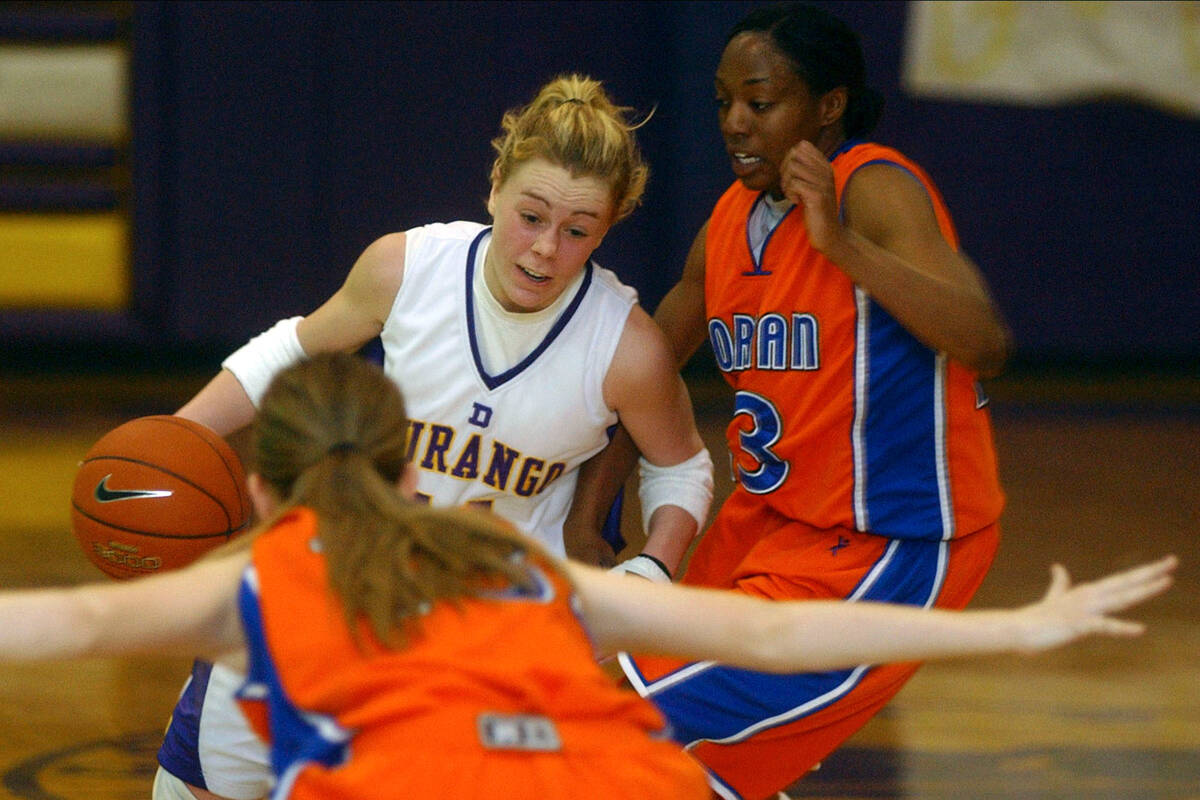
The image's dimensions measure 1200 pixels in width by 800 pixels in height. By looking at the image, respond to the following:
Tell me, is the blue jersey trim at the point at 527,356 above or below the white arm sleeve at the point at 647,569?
above

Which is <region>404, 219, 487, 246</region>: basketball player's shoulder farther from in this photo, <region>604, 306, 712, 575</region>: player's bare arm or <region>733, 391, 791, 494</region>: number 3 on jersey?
<region>733, 391, 791, 494</region>: number 3 on jersey

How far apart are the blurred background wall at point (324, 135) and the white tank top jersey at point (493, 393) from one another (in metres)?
4.47

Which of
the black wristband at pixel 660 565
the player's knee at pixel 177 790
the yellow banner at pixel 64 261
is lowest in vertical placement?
the yellow banner at pixel 64 261

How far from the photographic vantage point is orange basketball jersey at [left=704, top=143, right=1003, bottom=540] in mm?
2650

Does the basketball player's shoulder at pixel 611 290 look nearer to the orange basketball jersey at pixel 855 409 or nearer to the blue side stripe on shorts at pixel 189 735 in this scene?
the orange basketball jersey at pixel 855 409

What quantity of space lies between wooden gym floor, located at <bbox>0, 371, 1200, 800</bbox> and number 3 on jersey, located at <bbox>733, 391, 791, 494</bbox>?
2.74 feet

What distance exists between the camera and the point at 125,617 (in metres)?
1.64

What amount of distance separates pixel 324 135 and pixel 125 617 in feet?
19.7

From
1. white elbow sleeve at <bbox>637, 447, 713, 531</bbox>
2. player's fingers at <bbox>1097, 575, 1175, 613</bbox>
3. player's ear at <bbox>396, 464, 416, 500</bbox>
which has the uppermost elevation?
player's ear at <bbox>396, 464, 416, 500</bbox>

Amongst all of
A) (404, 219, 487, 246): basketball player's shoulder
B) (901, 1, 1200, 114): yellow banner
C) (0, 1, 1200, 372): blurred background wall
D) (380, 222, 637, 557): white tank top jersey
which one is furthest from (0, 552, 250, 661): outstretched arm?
(901, 1, 1200, 114): yellow banner

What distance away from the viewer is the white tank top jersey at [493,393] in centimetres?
286

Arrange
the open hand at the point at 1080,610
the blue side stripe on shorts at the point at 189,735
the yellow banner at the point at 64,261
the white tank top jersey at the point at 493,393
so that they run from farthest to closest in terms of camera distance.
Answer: the yellow banner at the point at 64,261, the white tank top jersey at the point at 493,393, the blue side stripe on shorts at the point at 189,735, the open hand at the point at 1080,610

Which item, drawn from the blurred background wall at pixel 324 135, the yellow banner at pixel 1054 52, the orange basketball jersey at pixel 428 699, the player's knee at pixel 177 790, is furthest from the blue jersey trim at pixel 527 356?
the yellow banner at pixel 1054 52

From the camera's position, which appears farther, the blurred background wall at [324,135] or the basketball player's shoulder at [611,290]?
the blurred background wall at [324,135]
